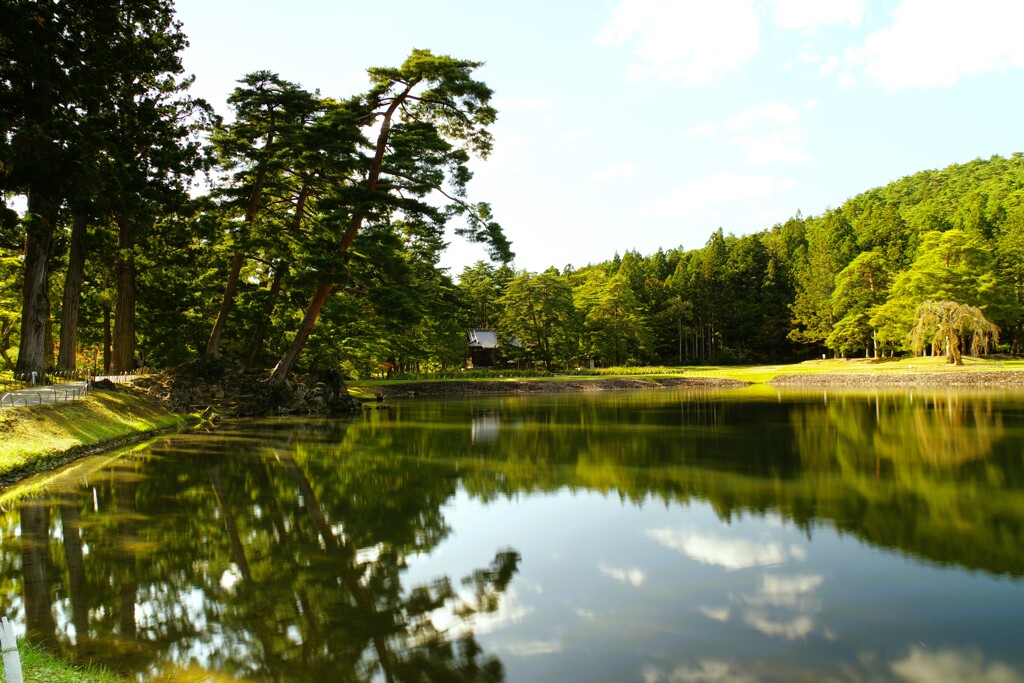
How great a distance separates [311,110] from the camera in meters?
23.1

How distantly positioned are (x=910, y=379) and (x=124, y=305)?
36701mm

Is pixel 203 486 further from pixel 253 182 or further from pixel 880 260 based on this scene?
pixel 880 260

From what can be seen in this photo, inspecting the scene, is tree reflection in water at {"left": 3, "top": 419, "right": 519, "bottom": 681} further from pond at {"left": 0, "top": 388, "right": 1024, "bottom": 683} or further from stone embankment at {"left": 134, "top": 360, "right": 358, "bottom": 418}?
stone embankment at {"left": 134, "top": 360, "right": 358, "bottom": 418}

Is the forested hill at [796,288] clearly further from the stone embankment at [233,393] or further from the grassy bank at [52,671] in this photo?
the grassy bank at [52,671]

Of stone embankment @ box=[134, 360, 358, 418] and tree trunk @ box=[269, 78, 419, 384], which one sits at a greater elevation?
tree trunk @ box=[269, 78, 419, 384]

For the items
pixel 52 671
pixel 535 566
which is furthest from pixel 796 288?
pixel 52 671

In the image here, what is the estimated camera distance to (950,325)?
126 feet

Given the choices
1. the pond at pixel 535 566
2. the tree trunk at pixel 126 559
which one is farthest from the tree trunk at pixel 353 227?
the tree trunk at pixel 126 559

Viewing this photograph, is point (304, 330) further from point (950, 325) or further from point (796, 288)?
point (796, 288)

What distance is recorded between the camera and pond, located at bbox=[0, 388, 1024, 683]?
4.21m

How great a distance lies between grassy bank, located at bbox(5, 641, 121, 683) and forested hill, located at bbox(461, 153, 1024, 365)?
148 ft

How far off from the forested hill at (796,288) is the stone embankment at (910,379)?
606 centimetres

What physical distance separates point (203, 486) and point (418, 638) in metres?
6.54

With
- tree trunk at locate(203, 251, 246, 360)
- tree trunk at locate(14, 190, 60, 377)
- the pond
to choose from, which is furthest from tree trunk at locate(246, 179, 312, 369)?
the pond
